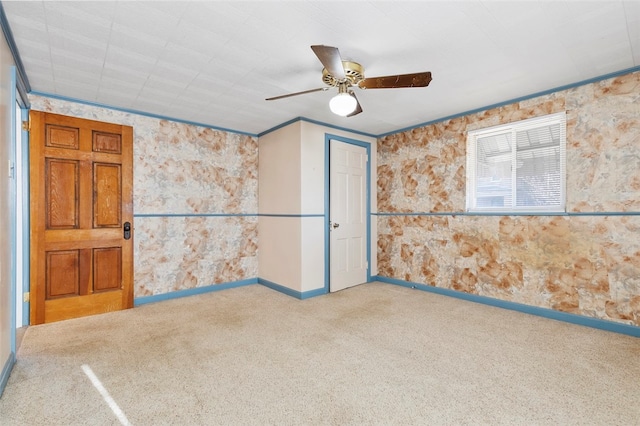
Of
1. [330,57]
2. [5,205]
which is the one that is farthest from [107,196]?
[330,57]

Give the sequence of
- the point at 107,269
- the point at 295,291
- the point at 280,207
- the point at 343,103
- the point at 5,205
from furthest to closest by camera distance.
Answer: the point at 280,207, the point at 295,291, the point at 107,269, the point at 343,103, the point at 5,205

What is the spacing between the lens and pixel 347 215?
4.72m

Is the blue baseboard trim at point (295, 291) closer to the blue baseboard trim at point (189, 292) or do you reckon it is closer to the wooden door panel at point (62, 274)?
the blue baseboard trim at point (189, 292)

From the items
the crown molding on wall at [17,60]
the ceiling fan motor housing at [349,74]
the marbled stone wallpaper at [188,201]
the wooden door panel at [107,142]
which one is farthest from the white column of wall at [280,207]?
the crown molding on wall at [17,60]

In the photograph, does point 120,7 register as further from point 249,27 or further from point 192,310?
point 192,310

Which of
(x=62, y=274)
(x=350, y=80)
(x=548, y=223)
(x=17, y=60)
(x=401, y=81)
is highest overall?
(x=17, y=60)

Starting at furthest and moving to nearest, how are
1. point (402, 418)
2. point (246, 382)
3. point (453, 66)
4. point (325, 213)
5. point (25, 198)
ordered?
point (325, 213)
point (25, 198)
point (453, 66)
point (246, 382)
point (402, 418)

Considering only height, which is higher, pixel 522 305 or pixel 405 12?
pixel 405 12

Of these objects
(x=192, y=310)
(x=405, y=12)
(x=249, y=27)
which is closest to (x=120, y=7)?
(x=249, y=27)

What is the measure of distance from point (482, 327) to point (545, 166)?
194 cm

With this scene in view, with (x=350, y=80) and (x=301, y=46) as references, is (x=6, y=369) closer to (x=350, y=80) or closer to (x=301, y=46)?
(x=301, y=46)

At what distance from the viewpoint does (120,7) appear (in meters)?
1.94

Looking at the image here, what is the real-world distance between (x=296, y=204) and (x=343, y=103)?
196cm

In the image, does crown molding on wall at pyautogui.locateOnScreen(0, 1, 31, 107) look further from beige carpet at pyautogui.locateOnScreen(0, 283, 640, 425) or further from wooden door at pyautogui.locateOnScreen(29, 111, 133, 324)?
beige carpet at pyautogui.locateOnScreen(0, 283, 640, 425)
